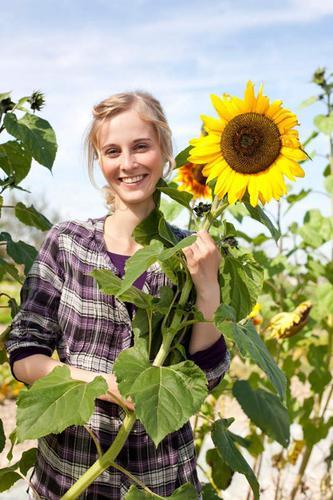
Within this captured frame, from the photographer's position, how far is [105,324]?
1.69 metres

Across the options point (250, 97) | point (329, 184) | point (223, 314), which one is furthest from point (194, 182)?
point (223, 314)

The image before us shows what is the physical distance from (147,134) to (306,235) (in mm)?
1270

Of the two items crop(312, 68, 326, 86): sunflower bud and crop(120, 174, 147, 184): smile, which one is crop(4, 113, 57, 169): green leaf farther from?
crop(312, 68, 326, 86): sunflower bud

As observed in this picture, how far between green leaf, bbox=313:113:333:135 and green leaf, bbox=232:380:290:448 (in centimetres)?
108

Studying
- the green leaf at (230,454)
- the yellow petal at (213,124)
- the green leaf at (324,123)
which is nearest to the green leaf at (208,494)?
the green leaf at (230,454)

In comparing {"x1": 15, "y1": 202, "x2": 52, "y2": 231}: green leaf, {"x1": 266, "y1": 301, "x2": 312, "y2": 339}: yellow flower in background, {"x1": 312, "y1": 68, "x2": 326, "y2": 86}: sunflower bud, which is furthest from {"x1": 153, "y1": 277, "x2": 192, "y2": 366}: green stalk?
{"x1": 312, "y1": 68, "x2": 326, "y2": 86}: sunflower bud

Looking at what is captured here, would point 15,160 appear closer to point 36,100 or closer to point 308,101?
point 36,100

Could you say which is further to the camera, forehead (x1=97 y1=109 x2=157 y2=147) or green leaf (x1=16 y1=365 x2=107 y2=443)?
forehead (x1=97 y1=109 x2=157 y2=147)

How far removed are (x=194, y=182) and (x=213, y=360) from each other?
2.44 feet

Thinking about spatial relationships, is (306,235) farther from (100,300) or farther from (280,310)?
(100,300)

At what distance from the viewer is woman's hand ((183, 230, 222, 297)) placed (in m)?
1.47

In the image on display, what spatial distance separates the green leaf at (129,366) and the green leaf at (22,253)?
545 millimetres

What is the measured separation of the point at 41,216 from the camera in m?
2.01

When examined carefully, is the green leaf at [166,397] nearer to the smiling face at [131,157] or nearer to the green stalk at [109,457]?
the green stalk at [109,457]
